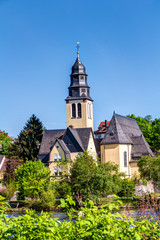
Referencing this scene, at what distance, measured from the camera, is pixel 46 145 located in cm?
6550

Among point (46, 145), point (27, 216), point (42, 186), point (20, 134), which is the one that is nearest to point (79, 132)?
point (46, 145)

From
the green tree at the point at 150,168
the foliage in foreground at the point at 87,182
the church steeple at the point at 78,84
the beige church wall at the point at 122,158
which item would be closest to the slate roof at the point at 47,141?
the church steeple at the point at 78,84

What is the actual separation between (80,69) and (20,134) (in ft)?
48.9

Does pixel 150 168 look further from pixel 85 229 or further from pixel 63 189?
pixel 85 229

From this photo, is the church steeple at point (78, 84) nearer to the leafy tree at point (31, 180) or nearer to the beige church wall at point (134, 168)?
the beige church wall at point (134, 168)

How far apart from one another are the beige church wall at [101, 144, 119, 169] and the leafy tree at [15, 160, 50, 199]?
53.7 ft

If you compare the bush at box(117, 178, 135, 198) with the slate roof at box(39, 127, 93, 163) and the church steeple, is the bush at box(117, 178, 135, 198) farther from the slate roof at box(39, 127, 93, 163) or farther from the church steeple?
the church steeple

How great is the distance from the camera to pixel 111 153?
62781 millimetres

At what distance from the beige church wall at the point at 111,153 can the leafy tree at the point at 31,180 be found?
16.4 meters

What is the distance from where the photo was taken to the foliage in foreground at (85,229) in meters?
7.30

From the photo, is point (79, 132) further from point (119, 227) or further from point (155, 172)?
point (119, 227)

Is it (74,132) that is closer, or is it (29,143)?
(74,132)

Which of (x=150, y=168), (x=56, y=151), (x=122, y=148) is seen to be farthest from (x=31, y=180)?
(x=122, y=148)

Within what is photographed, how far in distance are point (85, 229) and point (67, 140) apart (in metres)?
55.5
